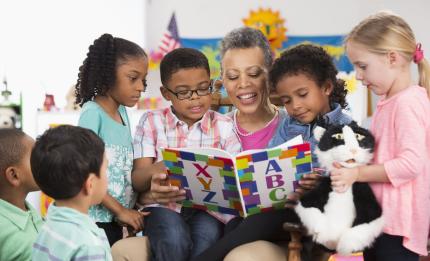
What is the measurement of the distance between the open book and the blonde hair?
31 centimetres

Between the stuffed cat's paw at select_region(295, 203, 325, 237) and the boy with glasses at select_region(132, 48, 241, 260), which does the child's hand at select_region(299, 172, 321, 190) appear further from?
the boy with glasses at select_region(132, 48, 241, 260)

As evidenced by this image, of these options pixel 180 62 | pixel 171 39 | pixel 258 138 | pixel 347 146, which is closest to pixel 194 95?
pixel 180 62

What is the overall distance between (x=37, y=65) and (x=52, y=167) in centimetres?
452

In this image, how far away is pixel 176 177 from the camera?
5.68 ft

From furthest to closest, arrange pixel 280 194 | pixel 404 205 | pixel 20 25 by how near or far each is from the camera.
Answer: pixel 20 25
pixel 280 194
pixel 404 205

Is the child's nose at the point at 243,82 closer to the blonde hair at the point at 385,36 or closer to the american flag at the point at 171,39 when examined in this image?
the blonde hair at the point at 385,36

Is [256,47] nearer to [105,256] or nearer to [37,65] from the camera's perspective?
[105,256]

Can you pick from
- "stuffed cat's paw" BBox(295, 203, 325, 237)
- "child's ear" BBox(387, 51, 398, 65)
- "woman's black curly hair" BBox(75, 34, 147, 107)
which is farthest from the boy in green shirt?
"child's ear" BBox(387, 51, 398, 65)

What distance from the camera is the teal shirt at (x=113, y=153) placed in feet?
6.06

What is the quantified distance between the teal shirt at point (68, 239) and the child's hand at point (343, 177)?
61 cm

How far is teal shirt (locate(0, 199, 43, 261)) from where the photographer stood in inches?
63.6

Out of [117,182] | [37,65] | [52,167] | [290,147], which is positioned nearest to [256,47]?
[290,147]

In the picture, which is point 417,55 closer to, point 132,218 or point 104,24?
point 132,218

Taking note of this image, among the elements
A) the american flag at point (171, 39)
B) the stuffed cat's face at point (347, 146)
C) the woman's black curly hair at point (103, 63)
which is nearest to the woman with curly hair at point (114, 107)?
the woman's black curly hair at point (103, 63)
